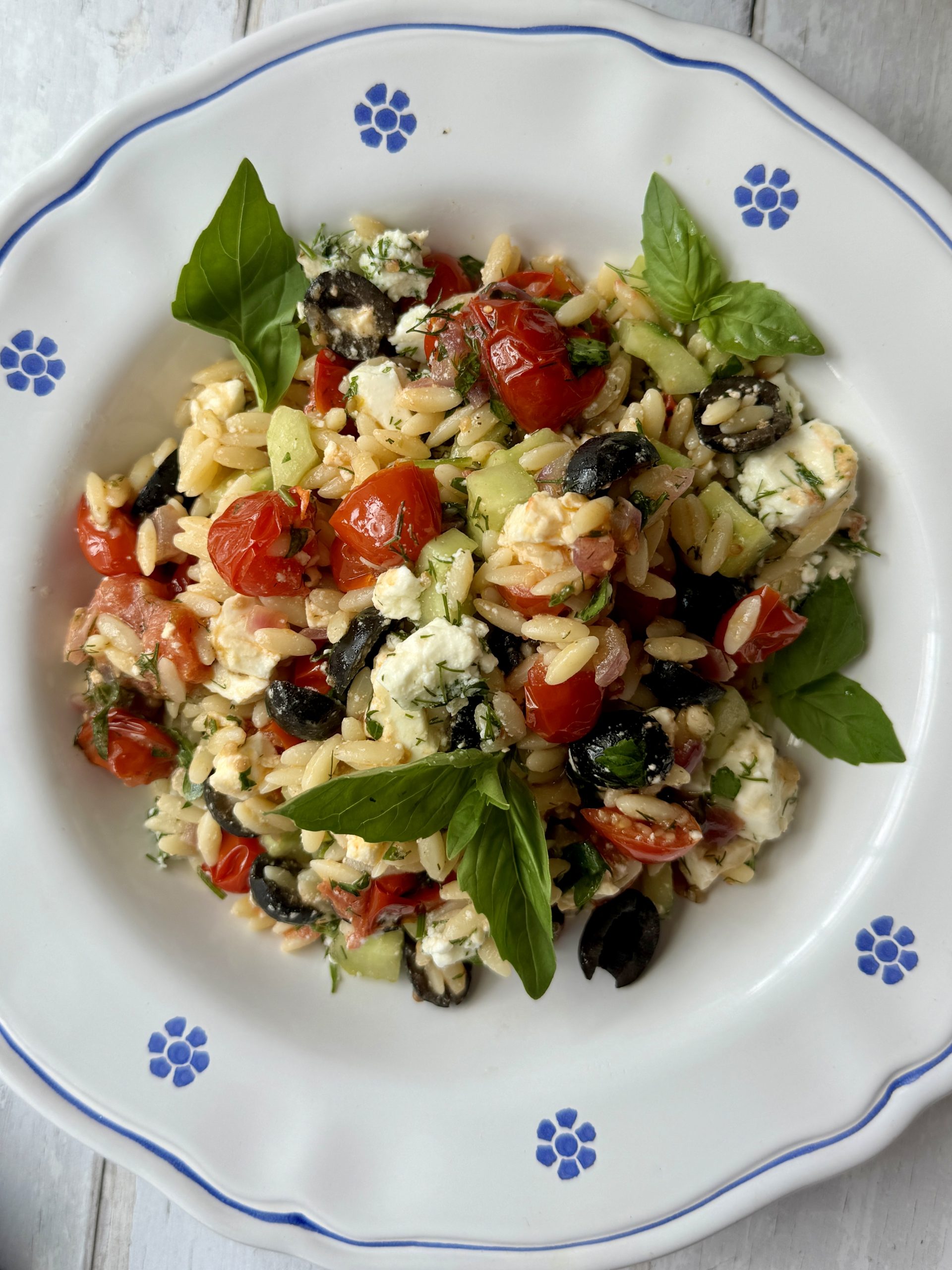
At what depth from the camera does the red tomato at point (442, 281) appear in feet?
8.43

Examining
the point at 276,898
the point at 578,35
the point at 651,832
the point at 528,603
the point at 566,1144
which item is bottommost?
the point at 566,1144

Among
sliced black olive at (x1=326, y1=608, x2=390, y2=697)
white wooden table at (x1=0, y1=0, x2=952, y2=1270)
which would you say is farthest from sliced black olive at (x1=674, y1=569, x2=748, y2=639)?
white wooden table at (x1=0, y1=0, x2=952, y2=1270)

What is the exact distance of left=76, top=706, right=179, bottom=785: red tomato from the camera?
2.63 m

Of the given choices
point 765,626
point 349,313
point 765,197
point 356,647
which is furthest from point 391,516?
point 765,197

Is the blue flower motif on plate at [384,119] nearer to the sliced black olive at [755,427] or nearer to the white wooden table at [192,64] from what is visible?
the white wooden table at [192,64]

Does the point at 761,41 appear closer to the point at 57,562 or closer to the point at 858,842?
the point at 858,842

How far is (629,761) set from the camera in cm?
219

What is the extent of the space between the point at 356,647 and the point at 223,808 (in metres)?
0.68

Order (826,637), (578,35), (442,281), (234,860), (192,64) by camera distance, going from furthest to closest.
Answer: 1. (192,64)
2. (234,860)
3. (442,281)
4. (826,637)
5. (578,35)

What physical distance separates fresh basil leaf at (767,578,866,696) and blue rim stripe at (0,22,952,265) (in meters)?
0.91

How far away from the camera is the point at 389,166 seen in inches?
96.6

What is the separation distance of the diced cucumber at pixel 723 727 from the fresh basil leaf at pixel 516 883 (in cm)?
56

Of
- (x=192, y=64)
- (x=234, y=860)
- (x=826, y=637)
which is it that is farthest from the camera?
(x=192, y=64)

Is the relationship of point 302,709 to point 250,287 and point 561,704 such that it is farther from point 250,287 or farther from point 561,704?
point 250,287
